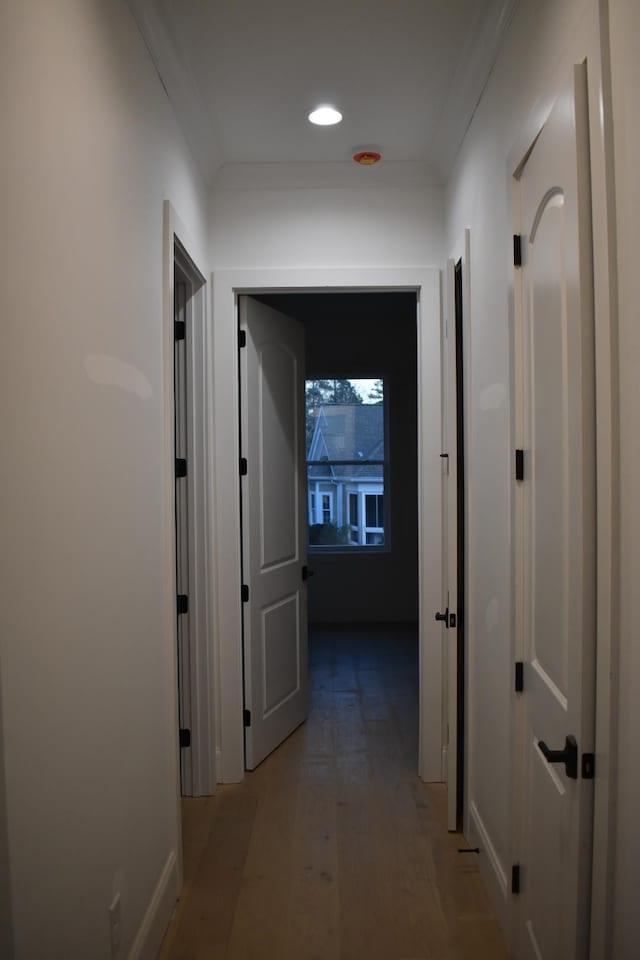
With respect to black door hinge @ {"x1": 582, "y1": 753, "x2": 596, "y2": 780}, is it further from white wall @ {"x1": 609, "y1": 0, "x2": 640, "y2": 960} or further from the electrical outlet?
the electrical outlet

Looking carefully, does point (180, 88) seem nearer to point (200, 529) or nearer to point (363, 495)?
point (200, 529)

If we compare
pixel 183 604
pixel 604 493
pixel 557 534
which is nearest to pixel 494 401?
pixel 557 534

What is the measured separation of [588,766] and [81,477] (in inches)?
46.7

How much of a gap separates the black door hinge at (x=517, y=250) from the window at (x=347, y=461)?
5016 mm

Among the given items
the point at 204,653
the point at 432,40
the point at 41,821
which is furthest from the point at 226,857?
the point at 432,40

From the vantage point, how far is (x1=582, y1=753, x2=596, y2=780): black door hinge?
4.52 ft

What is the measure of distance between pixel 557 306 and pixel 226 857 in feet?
7.73

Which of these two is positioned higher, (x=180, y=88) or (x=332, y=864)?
(x=180, y=88)

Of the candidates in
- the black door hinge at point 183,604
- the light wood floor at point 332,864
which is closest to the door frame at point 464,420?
the light wood floor at point 332,864

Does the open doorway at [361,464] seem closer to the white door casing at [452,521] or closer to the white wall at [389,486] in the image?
the white wall at [389,486]

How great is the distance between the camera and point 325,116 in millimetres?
2945

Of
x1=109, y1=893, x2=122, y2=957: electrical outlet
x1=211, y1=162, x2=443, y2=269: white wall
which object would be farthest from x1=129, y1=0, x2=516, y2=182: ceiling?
x1=109, y1=893, x2=122, y2=957: electrical outlet

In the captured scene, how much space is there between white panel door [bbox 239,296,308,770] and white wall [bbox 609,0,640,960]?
2.46m

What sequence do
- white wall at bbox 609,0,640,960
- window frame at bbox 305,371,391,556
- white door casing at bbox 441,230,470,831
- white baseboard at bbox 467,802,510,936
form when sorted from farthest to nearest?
window frame at bbox 305,371,391,556, white door casing at bbox 441,230,470,831, white baseboard at bbox 467,802,510,936, white wall at bbox 609,0,640,960
